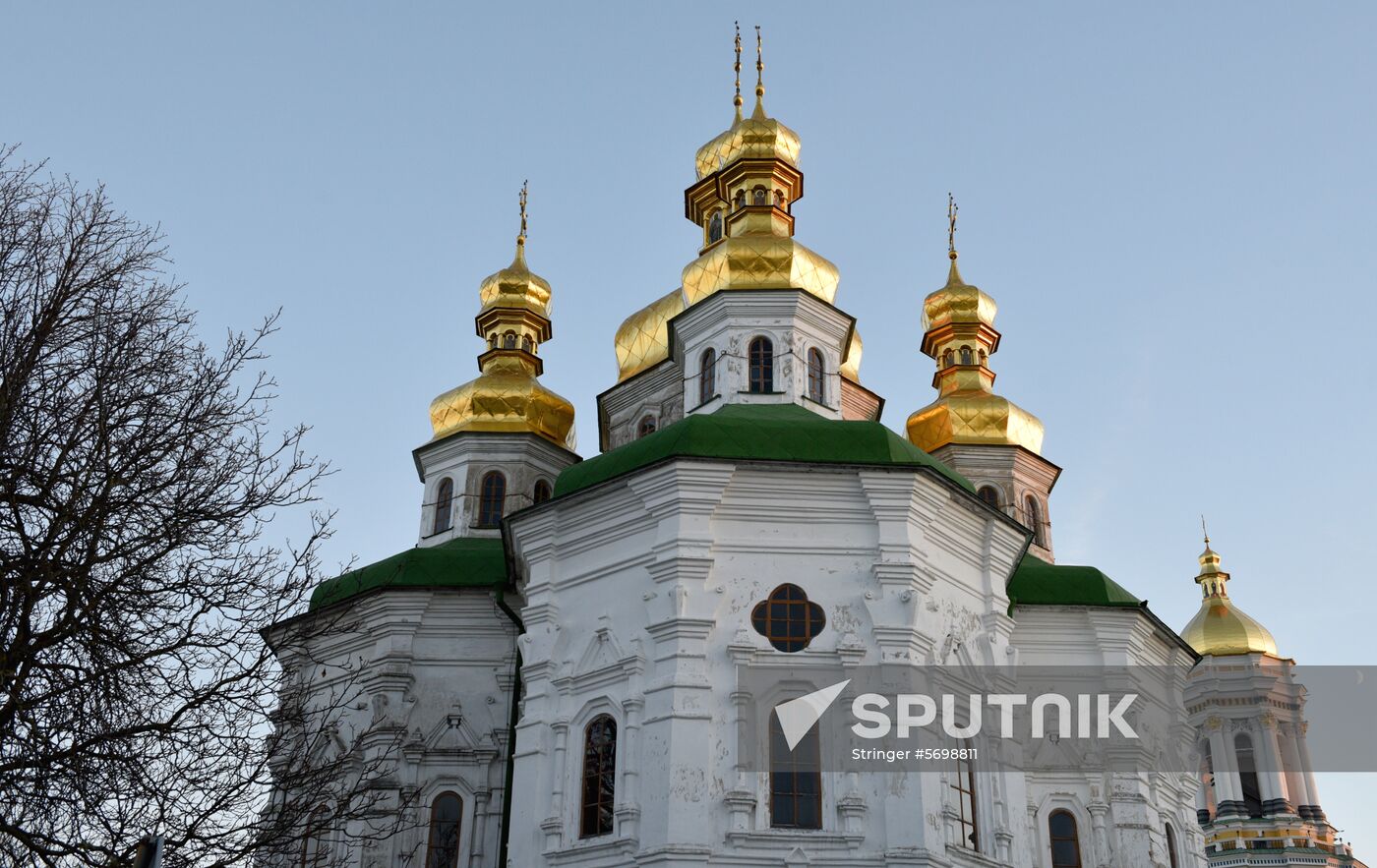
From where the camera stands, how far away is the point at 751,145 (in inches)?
821

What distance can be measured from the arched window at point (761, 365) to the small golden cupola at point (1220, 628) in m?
22.0

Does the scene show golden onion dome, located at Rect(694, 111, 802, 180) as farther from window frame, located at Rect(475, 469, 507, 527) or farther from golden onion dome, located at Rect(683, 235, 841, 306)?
window frame, located at Rect(475, 469, 507, 527)

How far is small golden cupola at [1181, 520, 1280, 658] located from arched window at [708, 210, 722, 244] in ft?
66.6

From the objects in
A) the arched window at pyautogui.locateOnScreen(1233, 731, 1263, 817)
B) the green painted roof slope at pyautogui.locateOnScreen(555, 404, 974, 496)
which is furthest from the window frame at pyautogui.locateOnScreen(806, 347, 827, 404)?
the arched window at pyautogui.locateOnScreen(1233, 731, 1263, 817)

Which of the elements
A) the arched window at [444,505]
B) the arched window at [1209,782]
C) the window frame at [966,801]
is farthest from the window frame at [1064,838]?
the arched window at [1209,782]

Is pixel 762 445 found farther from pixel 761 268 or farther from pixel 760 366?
pixel 761 268

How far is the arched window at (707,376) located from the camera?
17.5 meters

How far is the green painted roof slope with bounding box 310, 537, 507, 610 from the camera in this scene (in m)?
17.3

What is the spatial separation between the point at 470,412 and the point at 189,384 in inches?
511

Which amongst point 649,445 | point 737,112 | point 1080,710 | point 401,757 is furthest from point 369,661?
point 737,112

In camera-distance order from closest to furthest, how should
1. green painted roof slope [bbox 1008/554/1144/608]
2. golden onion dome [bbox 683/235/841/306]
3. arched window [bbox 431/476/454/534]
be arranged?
green painted roof slope [bbox 1008/554/1144/608]
golden onion dome [bbox 683/235/841/306]
arched window [bbox 431/476/454/534]

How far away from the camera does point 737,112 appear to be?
22.2 meters

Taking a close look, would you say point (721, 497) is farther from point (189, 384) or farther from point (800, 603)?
point (189, 384)

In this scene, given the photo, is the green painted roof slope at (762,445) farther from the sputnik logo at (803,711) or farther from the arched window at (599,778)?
the arched window at (599,778)
